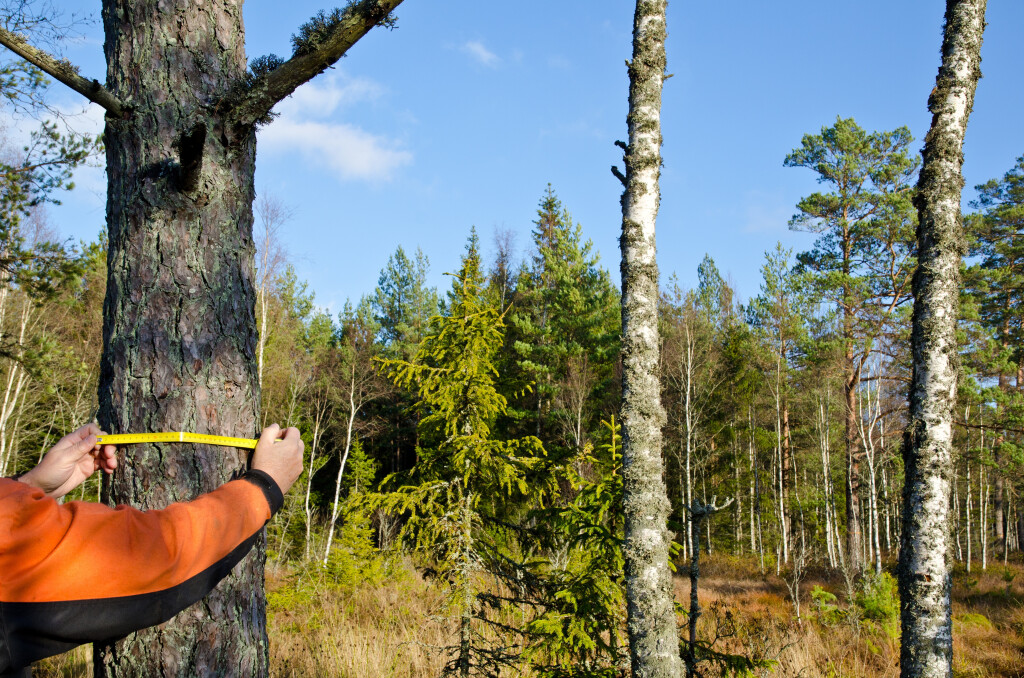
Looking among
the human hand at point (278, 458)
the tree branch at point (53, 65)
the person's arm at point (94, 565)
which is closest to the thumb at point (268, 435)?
the human hand at point (278, 458)

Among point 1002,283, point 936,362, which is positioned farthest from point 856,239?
point 936,362

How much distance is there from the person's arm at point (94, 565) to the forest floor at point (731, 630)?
429 cm

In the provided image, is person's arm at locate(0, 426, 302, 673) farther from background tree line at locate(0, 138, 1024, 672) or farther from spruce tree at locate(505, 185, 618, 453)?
spruce tree at locate(505, 185, 618, 453)

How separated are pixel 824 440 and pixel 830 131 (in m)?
10.9

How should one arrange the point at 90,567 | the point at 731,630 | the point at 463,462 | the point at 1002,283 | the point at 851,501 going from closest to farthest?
the point at 90,567, the point at 463,462, the point at 731,630, the point at 851,501, the point at 1002,283

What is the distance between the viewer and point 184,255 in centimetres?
182

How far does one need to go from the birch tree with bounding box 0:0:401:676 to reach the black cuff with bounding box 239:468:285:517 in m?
0.11

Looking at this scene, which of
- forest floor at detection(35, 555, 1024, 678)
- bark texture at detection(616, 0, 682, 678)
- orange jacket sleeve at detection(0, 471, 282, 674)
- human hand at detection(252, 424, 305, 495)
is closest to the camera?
orange jacket sleeve at detection(0, 471, 282, 674)

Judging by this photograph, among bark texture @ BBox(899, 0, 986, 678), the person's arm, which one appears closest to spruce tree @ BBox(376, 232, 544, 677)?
bark texture @ BBox(899, 0, 986, 678)

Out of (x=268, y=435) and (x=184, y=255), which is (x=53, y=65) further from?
(x=268, y=435)

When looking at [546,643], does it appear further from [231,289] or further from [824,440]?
[824,440]

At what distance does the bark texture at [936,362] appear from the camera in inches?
171

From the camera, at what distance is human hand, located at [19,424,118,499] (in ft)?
5.52

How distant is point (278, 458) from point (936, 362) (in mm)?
4734
